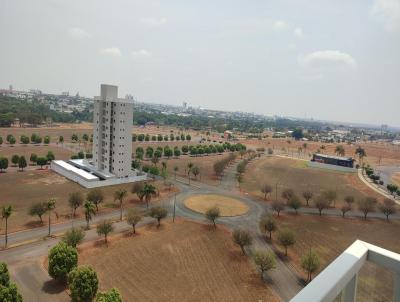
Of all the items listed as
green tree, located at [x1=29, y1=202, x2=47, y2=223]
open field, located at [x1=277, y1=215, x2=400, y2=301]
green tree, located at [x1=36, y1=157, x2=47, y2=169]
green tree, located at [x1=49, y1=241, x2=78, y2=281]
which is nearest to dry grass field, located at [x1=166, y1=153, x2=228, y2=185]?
open field, located at [x1=277, y1=215, x2=400, y2=301]

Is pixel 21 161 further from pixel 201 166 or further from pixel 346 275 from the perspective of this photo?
pixel 346 275

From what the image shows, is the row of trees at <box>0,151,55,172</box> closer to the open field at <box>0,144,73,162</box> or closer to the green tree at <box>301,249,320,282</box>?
the open field at <box>0,144,73,162</box>

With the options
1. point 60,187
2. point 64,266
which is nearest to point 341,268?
point 64,266

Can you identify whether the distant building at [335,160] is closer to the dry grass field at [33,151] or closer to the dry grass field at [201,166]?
the dry grass field at [201,166]

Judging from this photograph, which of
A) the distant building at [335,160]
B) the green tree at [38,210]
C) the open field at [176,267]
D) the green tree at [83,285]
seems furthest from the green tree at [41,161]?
the distant building at [335,160]

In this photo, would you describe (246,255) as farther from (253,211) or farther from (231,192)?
(231,192)

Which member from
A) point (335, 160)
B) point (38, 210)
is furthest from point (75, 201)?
point (335, 160)

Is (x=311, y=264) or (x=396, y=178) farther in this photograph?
(x=396, y=178)
